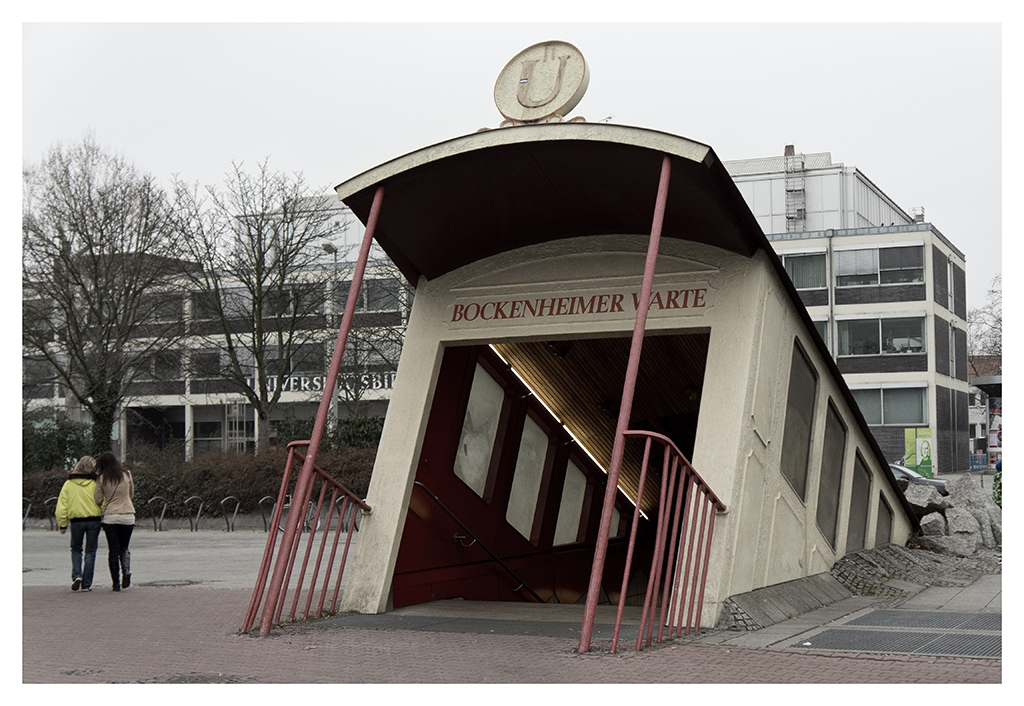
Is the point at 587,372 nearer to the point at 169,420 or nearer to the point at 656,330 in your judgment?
the point at 656,330

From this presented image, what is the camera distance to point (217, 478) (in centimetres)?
2578

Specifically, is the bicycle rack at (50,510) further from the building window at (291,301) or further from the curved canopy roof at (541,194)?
the curved canopy roof at (541,194)

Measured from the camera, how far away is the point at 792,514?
1019 centimetres

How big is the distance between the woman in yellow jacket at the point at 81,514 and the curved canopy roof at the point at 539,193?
494cm

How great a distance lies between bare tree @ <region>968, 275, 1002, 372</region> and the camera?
42.8 meters

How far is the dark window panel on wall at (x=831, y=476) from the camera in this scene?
1133cm

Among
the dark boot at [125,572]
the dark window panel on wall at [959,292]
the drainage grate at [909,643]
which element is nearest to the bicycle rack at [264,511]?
the dark boot at [125,572]

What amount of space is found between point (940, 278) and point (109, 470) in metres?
41.4

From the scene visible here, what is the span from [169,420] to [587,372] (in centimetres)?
4864

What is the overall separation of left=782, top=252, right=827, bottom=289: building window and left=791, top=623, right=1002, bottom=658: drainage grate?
41.0m

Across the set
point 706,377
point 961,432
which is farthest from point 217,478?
point 961,432

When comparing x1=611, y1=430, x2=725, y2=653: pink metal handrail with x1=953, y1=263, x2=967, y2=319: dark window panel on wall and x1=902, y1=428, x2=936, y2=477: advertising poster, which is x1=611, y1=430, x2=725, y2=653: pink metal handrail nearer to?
x1=902, y1=428, x2=936, y2=477: advertising poster

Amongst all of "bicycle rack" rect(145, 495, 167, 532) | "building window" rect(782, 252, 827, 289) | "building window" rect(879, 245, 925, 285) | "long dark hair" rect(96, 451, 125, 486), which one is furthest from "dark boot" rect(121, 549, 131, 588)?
"building window" rect(879, 245, 925, 285)

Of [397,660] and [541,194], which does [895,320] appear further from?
[397,660]
